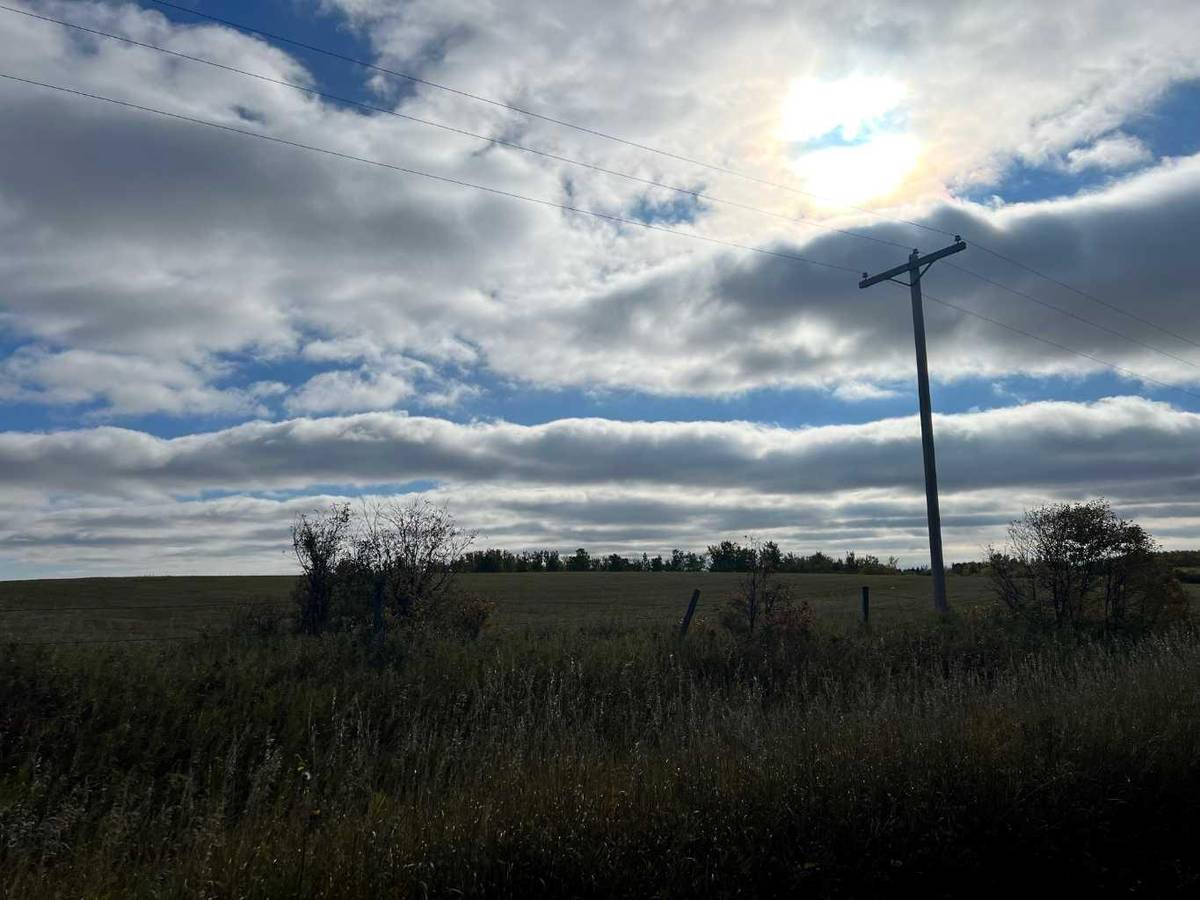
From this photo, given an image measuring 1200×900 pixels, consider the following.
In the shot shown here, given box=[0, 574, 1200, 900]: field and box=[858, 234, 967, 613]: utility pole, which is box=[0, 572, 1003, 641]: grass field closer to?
box=[858, 234, 967, 613]: utility pole

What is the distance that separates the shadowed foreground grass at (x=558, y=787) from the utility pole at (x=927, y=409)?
9.89 metres

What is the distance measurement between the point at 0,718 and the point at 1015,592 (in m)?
20.0

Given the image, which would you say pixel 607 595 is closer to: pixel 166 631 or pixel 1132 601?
pixel 1132 601

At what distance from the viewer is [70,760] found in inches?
333

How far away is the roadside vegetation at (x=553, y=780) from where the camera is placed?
537 centimetres

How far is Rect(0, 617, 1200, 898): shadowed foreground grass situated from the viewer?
17.6 feet

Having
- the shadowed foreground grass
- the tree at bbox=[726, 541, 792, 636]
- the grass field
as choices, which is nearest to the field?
the shadowed foreground grass

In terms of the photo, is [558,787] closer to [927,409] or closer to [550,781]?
[550,781]

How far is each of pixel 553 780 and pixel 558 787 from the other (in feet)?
0.77

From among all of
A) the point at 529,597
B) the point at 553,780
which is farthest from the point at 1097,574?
the point at 529,597

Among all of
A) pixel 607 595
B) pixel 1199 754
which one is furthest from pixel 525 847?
pixel 607 595

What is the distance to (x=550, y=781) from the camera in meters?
6.62

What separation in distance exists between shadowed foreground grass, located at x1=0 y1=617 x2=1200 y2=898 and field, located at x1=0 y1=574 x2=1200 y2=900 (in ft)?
0.08

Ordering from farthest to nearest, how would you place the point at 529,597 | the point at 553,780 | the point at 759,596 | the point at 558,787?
the point at 529,597, the point at 759,596, the point at 553,780, the point at 558,787
